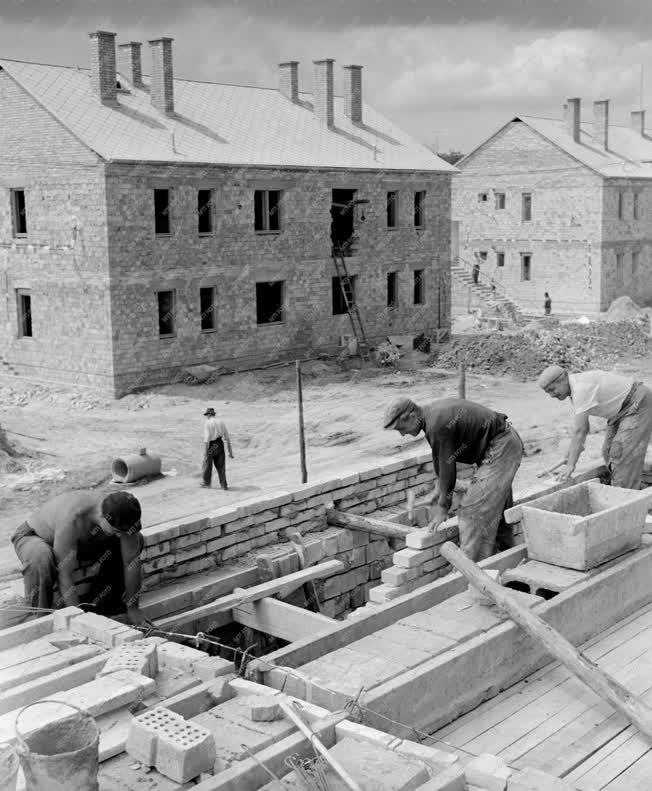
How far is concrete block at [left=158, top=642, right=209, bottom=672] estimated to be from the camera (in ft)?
19.3

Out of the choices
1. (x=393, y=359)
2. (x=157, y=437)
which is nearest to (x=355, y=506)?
(x=157, y=437)

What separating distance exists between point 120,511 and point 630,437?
5332mm

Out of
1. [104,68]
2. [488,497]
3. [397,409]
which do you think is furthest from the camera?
[104,68]

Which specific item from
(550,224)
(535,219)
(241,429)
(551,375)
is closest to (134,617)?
(551,375)

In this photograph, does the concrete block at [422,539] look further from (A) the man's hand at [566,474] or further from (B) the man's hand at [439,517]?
(A) the man's hand at [566,474]

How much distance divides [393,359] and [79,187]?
11.4 metres

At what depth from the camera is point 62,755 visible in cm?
415

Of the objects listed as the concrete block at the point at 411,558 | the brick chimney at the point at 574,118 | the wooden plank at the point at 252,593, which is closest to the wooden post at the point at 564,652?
the concrete block at the point at 411,558

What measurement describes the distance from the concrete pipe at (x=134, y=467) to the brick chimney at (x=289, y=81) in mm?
19109

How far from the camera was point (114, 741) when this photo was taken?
16.1 ft

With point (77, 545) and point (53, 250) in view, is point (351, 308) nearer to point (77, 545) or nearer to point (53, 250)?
point (53, 250)

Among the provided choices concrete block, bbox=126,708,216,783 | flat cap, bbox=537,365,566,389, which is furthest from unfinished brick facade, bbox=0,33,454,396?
concrete block, bbox=126,708,216,783

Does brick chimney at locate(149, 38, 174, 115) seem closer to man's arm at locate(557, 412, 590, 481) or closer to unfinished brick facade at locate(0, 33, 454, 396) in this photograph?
unfinished brick facade at locate(0, 33, 454, 396)

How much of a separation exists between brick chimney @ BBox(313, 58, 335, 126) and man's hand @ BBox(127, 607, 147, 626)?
28.5m
